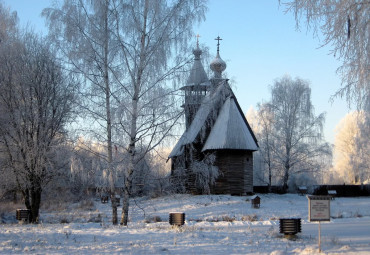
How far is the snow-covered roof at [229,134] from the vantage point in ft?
84.1

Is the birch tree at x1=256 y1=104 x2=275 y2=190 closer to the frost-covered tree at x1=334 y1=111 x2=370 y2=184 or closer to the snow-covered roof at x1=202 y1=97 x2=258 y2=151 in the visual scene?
the frost-covered tree at x1=334 y1=111 x2=370 y2=184

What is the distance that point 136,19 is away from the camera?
1266 cm

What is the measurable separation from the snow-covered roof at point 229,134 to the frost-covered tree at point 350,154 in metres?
16.9

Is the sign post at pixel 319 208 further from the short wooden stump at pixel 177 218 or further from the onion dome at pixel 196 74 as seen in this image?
the onion dome at pixel 196 74

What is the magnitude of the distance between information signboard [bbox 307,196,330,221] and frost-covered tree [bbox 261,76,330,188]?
26.2 meters

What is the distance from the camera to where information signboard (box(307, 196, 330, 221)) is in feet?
27.9

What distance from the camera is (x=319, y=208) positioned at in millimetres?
8578

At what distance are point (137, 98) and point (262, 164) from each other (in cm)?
2887

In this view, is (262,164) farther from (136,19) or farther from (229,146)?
(136,19)

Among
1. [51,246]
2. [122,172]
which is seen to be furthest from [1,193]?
[51,246]

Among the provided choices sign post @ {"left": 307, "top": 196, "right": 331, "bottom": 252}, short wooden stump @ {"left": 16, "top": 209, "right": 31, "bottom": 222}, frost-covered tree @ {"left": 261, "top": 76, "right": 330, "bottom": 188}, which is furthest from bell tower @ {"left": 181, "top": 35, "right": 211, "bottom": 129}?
frost-covered tree @ {"left": 261, "top": 76, "right": 330, "bottom": 188}

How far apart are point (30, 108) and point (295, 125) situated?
968 inches

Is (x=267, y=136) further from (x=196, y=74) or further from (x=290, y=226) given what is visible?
(x=290, y=226)

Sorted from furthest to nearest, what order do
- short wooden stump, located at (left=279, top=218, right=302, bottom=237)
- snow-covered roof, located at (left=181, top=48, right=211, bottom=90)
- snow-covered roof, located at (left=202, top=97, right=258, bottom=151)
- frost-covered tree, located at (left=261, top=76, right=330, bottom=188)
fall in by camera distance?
frost-covered tree, located at (left=261, top=76, right=330, bottom=188)
snow-covered roof, located at (left=202, top=97, right=258, bottom=151)
snow-covered roof, located at (left=181, top=48, right=211, bottom=90)
short wooden stump, located at (left=279, top=218, right=302, bottom=237)
